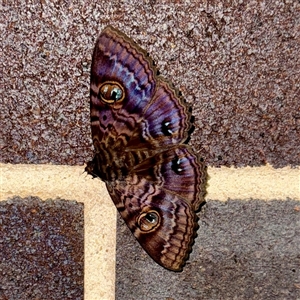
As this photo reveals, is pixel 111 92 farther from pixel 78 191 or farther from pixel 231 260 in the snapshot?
pixel 231 260

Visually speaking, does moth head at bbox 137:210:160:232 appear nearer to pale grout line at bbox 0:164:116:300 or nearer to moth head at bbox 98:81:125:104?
pale grout line at bbox 0:164:116:300

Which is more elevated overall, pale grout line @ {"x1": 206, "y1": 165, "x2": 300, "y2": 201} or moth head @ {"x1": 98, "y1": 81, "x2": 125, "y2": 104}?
moth head @ {"x1": 98, "y1": 81, "x2": 125, "y2": 104}

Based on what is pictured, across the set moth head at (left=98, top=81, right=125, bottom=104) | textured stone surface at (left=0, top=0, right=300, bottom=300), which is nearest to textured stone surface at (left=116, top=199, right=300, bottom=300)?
textured stone surface at (left=0, top=0, right=300, bottom=300)

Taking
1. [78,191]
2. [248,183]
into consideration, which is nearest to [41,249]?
[78,191]

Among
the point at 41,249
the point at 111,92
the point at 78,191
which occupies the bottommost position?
the point at 41,249

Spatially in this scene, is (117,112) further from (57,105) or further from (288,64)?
(288,64)

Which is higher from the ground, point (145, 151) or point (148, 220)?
point (145, 151)
